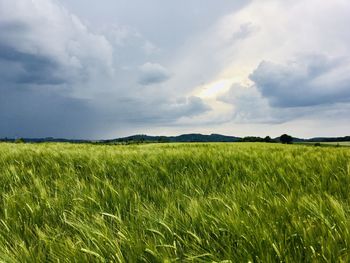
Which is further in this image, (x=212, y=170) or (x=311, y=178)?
(x=212, y=170)

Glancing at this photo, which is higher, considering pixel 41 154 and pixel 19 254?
pixel 41 154

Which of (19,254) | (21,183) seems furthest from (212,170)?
(19,254)

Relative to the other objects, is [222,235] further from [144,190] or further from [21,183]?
[21,183]

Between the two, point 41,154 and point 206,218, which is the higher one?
point 41,154

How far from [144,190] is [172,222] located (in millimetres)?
1440

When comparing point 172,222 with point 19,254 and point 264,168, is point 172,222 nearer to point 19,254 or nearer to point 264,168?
point 19,254

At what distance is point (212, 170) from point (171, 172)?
1.82ft

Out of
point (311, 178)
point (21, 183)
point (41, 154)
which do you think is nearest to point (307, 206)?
point (311, 178)

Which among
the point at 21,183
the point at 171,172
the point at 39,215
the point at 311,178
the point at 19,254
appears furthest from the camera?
the point at 171,172

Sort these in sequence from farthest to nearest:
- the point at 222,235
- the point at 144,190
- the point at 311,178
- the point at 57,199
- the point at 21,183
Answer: the point at 21,183 → the point at 311,178 → the point at 144,190 → the point at 57,199 → the point at 222,235

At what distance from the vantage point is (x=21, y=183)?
4.05m

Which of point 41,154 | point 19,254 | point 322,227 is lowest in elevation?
point 19,254

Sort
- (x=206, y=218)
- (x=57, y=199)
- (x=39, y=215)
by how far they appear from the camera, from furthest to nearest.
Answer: (x=57, y=199) < (x=39, y=215) < (x=206, y=218)

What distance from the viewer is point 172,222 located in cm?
195
